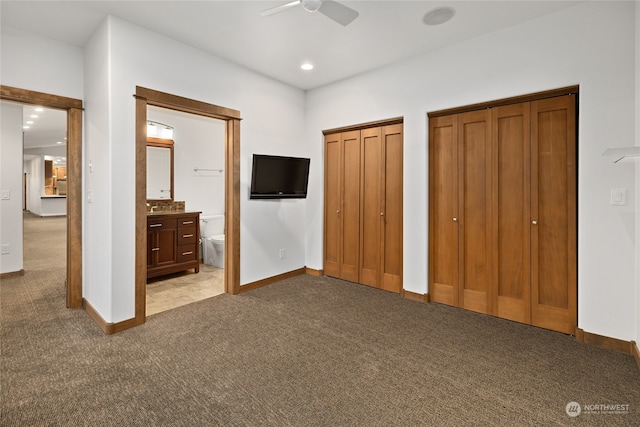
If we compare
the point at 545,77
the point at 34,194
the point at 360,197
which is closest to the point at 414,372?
the point at 360,197

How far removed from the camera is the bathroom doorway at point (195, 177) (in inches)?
204

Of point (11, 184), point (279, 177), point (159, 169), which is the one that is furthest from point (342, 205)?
point (11, 184)

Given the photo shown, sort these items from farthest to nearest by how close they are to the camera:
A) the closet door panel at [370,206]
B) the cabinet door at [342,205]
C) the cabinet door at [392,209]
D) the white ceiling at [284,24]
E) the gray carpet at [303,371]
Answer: the cabinet door at [342,205] → the closet door panel at [370,206] → the cabinet door at [392,209] → the white ceiling at [284,24] → the gray carpet at [303,371]

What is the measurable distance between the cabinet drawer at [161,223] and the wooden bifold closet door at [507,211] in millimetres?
3537

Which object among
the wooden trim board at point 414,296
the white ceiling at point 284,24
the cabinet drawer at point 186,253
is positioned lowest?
the wooden trim board at point 414,296

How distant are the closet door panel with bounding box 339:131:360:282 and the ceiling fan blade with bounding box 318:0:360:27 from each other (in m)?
2.03

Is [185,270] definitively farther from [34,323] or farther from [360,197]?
[360,197]

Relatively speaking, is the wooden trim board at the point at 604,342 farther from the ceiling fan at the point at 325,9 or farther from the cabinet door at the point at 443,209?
the ceiling fan at the point at 325,9

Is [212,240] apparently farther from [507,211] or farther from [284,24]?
[507,211]

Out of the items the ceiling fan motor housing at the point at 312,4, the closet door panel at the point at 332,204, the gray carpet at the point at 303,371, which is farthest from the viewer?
the closet door panel at the point at 332,204

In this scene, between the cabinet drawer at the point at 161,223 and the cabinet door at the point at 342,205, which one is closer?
the cabinet drawer at the point at 161,223

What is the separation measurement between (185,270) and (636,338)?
5213 mm

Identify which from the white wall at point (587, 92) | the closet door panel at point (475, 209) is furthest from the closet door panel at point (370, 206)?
the closet door panel at point (475, 209)

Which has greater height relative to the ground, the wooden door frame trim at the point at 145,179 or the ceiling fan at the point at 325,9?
the ceiling fan at the point at 325,9
